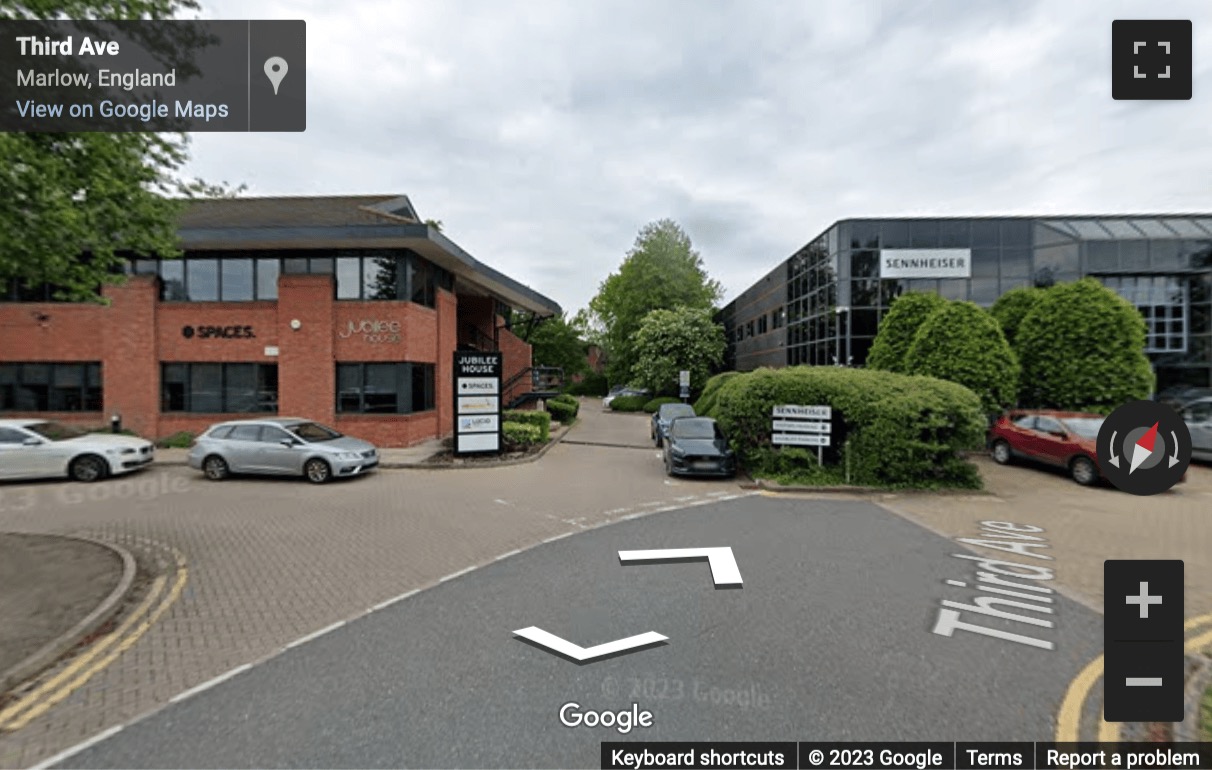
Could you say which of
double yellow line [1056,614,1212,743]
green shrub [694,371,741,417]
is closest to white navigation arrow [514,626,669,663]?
double yellow line [1056,614,1212,743]

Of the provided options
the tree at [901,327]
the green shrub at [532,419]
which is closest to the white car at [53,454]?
the green shrub at [532,419]

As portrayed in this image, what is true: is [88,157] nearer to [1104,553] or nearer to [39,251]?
[39,251]

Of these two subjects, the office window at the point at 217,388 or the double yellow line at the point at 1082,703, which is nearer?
the double yellow line at the point at 1082,703

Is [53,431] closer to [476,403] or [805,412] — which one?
[476,403]

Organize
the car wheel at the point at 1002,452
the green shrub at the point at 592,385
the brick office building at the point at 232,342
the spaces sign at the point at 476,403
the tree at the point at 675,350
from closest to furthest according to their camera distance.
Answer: the car wheel at the point at 1002,452
the spaces sign at the point at 476,403
the brick office building at the point at 232,342
the tree at the point at 675,350
the green shrub at the point at 592,385

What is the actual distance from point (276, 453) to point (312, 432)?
2.73 feet

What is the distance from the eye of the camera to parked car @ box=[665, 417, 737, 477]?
11727 millimetres

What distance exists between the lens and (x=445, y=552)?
669 centimetres

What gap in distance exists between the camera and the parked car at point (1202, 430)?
518 inches

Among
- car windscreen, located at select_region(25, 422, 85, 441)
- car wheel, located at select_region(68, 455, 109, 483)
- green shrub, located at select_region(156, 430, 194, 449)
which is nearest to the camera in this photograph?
car wheel, located at select_region(68, 455, 109, 483)

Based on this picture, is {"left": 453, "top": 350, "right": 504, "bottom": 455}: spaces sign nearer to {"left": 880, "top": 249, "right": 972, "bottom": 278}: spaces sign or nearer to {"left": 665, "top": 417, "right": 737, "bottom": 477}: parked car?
{"left": 665, "top": 417, "right": 737, "bottom": 477}: parked car

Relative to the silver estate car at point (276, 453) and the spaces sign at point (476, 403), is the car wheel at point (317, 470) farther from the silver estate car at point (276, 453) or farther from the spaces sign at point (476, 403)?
the spaces sign at point (476, 403)

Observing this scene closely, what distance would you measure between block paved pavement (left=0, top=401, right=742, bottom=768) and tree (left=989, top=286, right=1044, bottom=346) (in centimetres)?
1229

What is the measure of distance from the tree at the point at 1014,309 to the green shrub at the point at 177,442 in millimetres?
25305
